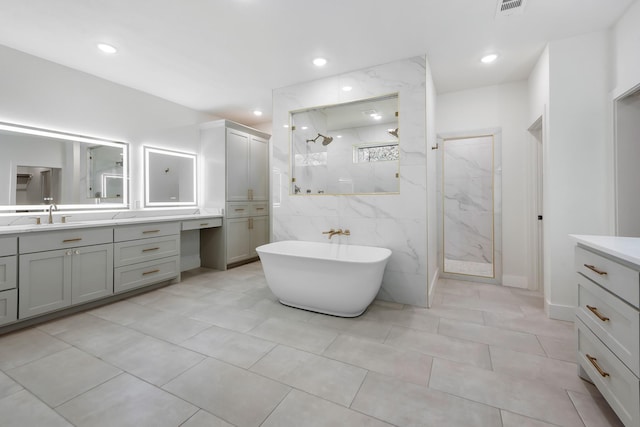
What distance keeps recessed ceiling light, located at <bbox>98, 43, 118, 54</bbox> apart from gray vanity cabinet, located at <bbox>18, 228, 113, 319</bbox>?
1.81m

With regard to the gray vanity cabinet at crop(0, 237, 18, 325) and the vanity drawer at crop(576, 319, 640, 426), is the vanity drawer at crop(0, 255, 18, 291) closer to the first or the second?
the gray vanity cabinet at crop(0, 237, 18, 325)

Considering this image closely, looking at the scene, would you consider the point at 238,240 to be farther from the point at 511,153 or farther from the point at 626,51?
the point at 626,51

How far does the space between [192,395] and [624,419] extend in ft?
6.79

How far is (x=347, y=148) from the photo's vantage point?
340 centimetres

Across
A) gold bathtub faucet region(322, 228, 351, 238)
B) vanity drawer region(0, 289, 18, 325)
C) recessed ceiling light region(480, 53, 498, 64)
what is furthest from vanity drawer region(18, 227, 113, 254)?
recessed ceiling light region(480, 53, 498, 64)

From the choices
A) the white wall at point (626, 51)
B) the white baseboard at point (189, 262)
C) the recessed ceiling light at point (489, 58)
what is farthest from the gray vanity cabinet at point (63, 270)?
the white wall at point (626, 51)

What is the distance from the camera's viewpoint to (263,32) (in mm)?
2461

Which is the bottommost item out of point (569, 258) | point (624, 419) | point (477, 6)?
point (624, 419)

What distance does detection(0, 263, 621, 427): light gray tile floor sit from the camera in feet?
4.53

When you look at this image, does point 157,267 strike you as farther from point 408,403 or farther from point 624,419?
point 624,419

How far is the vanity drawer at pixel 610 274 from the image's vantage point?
1.13 metres

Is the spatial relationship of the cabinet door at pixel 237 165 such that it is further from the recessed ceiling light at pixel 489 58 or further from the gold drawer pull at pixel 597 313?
the gold drawer pull at pixel 597 313

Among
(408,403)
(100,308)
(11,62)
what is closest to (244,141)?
(11,62)

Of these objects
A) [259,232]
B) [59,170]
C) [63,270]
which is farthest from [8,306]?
[259,232]
